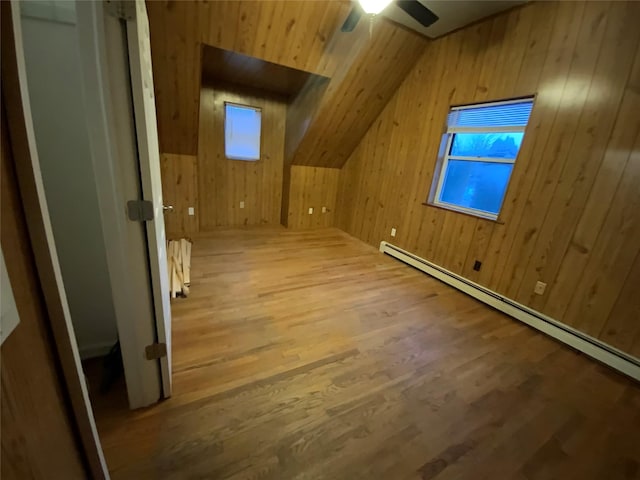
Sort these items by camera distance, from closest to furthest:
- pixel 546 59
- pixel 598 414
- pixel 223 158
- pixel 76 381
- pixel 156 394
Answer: pixel 76 381 < pixel 156 394 < pixel 598 414 < pixel 546 59 < pixel 223 158

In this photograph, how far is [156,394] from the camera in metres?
1.38

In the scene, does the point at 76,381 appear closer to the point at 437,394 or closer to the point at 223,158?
the point at 437,394

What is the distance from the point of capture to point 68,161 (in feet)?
4.23

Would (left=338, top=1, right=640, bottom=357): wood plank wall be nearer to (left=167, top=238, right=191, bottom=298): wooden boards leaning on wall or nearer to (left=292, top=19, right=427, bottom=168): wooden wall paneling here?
(left=292, top=19, right=427, bottom=168): wooden wall paneling

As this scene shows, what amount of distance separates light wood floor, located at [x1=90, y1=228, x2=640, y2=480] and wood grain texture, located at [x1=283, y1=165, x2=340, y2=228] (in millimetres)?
2227

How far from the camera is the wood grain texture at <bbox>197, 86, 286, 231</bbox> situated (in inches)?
157

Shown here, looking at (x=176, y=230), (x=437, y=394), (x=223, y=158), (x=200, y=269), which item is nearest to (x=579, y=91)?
(x=437, y=394)

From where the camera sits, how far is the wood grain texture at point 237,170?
3988mm

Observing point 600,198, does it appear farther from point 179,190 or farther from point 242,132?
point 179,190

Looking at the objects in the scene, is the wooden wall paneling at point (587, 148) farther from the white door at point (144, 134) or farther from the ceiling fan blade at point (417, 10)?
the white door at point (144, 134)

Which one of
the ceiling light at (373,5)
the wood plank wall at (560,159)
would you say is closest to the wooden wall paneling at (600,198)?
the wood plank wall at (560,159)

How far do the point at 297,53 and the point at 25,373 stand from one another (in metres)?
3.22

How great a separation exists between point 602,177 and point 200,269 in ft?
11.9

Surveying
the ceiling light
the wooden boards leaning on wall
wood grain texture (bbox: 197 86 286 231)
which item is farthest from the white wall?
wood grain texture (bbox: 197 86 286 231)
